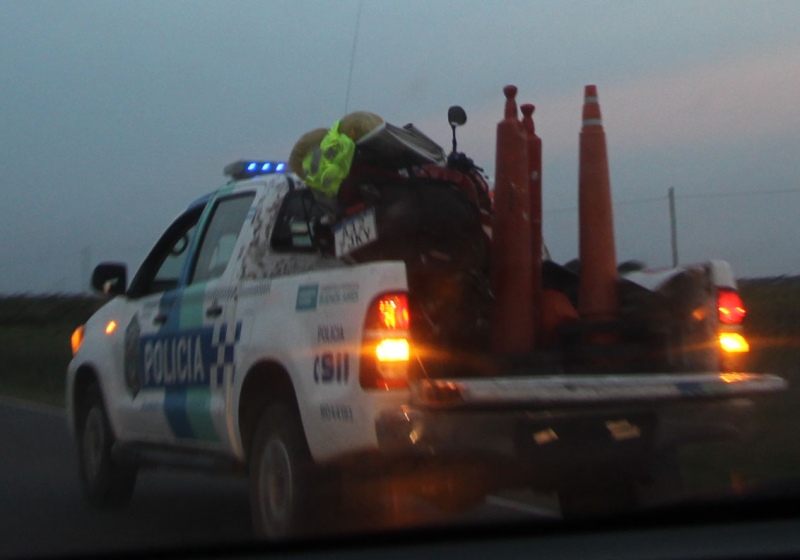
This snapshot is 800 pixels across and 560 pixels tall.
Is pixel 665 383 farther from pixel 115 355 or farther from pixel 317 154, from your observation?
pixel 115 355

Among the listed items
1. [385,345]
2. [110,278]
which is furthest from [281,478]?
[110,278]

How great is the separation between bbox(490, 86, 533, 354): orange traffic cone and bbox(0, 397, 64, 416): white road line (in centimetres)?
1125

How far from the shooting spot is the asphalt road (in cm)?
651

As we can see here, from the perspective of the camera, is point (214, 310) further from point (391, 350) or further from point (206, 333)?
point (391, 350)

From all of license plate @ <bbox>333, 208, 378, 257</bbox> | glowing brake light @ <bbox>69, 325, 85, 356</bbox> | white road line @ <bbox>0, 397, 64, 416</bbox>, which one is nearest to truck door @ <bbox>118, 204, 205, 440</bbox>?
glowing brake light @ <bbox>69, 325, 85, 356</bbox>

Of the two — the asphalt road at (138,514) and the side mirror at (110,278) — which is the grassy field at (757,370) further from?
the side mirror at (110,278)

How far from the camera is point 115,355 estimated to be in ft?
27.2

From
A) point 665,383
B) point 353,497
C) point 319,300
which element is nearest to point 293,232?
point 319,300

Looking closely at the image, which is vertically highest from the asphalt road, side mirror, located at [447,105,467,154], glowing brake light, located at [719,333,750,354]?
side mirror, located at [447,105,467,154]

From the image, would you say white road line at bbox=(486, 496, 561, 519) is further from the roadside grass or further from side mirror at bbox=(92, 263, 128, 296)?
the roadside grass

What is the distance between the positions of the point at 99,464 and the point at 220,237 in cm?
213

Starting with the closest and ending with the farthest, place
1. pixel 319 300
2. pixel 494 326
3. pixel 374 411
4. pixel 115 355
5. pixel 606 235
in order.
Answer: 1. pixel 374 411
2. pixel 319 300
3. pixel 494 326
4. pixel 606 235
5. pixel 115 355

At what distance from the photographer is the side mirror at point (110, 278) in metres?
8.38

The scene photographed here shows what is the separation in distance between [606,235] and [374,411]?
1.97m
